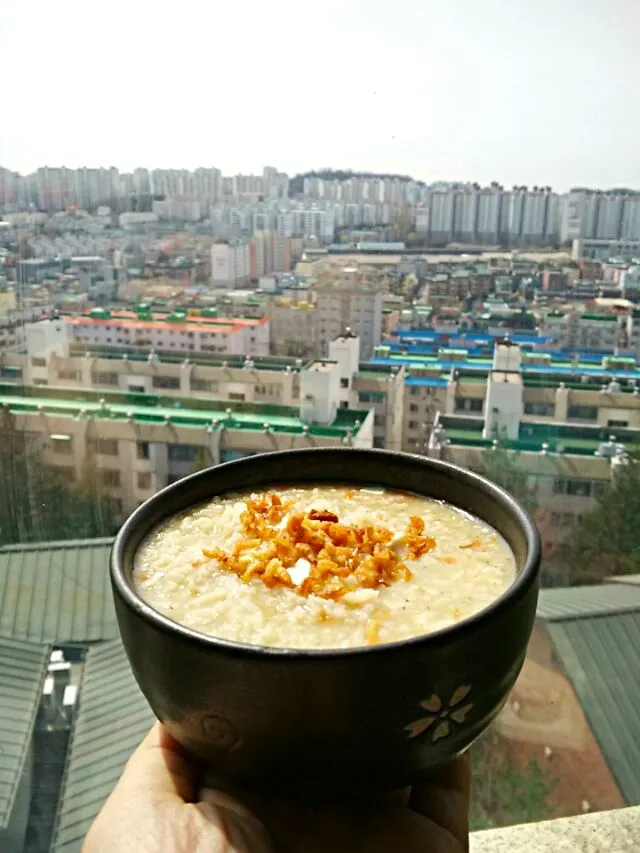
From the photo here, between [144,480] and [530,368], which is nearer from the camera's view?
[144,480]

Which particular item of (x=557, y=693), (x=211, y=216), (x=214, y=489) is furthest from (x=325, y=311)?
(x=214, y=489)

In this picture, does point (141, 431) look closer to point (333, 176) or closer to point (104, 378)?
point (104, 378)

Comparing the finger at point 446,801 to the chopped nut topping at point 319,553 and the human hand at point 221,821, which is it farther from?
the chopped nut topping at point 319,553

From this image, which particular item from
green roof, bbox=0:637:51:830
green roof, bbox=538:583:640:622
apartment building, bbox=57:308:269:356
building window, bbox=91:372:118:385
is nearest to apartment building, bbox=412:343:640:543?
green roof, bbox=538:583:640:622

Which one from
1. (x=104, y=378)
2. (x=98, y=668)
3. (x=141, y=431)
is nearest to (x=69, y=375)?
(x=104, y=378)

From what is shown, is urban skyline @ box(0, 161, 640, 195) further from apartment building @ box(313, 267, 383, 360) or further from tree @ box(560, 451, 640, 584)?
tree @ box(560, 451, 640, 584)
